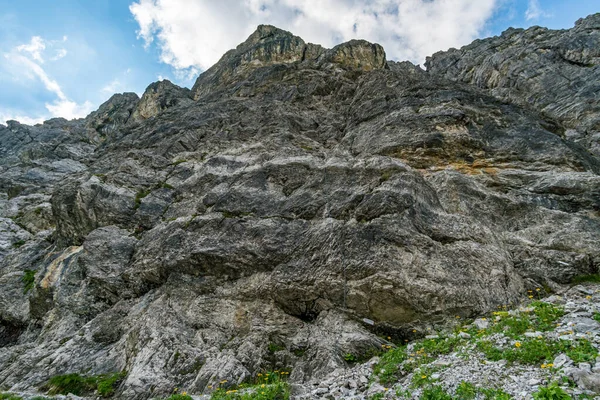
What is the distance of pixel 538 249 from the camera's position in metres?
20.1

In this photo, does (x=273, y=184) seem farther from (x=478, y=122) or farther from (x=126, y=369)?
(x=478, y=122)

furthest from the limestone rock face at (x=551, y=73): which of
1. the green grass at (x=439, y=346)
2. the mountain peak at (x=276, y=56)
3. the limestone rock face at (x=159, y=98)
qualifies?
the limestone rock face at (x=159, y=98)

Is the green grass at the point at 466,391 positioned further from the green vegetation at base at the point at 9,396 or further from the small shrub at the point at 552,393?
the green vegetation at base at the point at 9,396

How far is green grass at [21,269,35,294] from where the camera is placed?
30837mm

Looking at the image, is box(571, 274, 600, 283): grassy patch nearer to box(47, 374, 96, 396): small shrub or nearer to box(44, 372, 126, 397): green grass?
box(44, 372, 126, 397): green grass

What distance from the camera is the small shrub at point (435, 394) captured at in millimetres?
9422

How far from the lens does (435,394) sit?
31.7 feet

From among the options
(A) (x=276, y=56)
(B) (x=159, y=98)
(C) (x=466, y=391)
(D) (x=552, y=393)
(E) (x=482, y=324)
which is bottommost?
(C) (x=466, y=391)

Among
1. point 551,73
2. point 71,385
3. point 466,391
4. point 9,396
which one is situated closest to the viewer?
point 466,391

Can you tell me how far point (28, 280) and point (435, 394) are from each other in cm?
3724

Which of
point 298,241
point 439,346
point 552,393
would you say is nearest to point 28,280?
point 298,241

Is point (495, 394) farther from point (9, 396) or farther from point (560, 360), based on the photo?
point (9, 396)

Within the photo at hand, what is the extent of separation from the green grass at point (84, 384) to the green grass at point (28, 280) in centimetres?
1660

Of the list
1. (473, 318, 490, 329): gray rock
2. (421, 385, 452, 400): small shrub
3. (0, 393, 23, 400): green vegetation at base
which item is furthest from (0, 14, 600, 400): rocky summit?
(421, 385, 452, 400): small shrub
